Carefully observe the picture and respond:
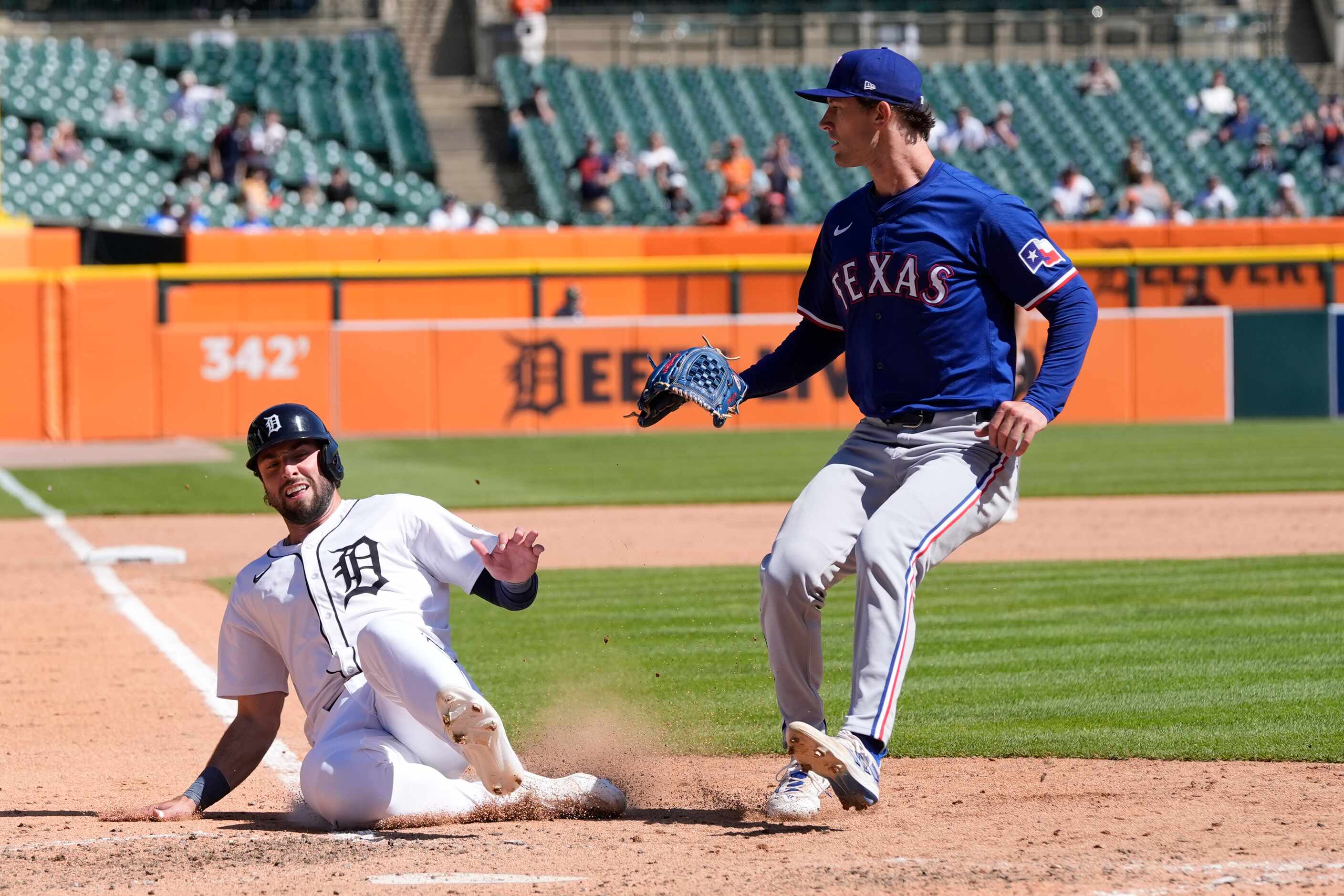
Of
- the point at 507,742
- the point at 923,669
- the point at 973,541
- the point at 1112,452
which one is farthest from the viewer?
the point at 1112,452

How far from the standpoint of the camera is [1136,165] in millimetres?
25203

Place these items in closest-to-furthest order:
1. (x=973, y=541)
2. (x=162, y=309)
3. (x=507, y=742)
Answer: (x=507, y=742), (x=973, y=541), (x=162, y=309)

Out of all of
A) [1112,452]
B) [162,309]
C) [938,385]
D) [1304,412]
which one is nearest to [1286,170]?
[1304,412]

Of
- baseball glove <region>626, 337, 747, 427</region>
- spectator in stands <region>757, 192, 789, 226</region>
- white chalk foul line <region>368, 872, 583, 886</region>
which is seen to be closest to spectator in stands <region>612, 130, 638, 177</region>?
spectator in stands <region>757, 192, 789, 226</region>

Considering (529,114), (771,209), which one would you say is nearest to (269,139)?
(529,114)

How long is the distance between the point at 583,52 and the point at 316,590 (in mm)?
27264

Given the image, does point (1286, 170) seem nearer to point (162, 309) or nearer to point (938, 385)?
point (162, 309)

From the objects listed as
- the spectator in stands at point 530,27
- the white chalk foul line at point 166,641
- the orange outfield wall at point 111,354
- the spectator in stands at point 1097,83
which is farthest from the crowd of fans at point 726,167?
the white chalk foul line at point 166,641

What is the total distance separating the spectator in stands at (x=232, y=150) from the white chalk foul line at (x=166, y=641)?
10853 millimetres

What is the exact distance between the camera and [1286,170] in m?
27.1

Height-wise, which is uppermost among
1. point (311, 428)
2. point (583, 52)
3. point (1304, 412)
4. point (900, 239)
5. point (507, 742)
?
point (583, 52)

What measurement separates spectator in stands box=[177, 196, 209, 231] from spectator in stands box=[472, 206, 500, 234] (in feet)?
11.4

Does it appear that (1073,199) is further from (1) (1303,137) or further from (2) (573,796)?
(2) (573,796)

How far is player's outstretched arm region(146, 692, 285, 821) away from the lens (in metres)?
4.88
